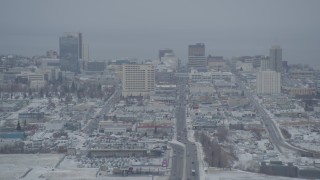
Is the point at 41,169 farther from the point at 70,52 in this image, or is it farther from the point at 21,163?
the point at 70,52

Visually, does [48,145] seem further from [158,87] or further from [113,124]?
[158,87]

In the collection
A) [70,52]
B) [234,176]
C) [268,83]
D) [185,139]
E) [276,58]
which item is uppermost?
[70,52]

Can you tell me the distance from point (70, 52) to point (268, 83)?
572cm

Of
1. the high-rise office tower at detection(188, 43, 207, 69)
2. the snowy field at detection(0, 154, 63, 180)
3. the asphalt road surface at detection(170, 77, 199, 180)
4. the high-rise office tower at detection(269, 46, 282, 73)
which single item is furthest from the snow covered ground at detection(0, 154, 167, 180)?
the high-rise office tower at detection(188, 43, 207, 69)

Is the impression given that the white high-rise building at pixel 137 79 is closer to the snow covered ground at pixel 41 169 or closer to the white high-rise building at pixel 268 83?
the white high-rise building at pixel 268 83

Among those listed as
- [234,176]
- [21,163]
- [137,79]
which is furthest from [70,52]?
[234,176]

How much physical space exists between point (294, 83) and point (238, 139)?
5384 mm

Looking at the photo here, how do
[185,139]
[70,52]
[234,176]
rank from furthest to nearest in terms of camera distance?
[70,52]
[185,139]
[234,176]

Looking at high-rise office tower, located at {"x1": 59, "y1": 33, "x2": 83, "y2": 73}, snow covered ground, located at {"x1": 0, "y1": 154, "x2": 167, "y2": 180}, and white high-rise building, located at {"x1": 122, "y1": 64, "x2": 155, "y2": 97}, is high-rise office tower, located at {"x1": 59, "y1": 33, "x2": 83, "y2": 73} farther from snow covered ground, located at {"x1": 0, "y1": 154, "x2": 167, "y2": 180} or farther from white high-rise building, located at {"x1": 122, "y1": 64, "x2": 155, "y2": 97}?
snow covered ground, located at {"x1": 0, "y1": 154, "x2": 167, "y2": 180}

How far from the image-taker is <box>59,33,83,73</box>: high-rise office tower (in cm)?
1741

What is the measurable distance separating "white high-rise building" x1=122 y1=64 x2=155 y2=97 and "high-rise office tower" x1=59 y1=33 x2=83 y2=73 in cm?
389

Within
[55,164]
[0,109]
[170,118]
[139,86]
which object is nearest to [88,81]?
[139,86]

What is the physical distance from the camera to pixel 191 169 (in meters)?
7.59

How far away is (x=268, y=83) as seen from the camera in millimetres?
13609
